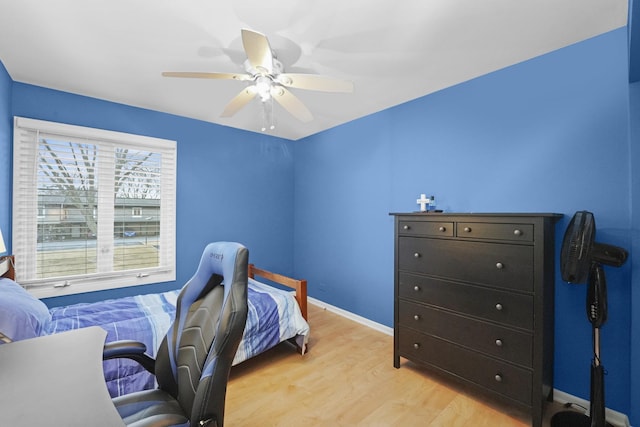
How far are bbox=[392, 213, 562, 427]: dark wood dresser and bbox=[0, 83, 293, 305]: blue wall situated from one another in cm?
229

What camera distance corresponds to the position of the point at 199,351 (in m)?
1.16

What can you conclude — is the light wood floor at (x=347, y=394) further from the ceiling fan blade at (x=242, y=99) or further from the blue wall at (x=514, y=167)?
the ceiling fan blade at (x=242, y=99)

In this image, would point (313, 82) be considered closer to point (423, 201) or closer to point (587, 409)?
point (423, 201)

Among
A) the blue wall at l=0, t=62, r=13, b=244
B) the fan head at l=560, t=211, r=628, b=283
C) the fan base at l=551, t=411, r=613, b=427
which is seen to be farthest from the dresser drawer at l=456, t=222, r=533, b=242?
the blue wall at l=0, t=62, r=13, b=244

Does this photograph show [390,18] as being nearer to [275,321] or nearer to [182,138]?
[275,321]

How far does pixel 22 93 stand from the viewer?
2.52 m

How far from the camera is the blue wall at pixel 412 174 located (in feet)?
5.96

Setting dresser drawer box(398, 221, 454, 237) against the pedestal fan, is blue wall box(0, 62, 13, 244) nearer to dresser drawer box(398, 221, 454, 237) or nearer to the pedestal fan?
dresser drawer box(398, 221, 454, 237)

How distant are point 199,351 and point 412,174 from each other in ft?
8.17

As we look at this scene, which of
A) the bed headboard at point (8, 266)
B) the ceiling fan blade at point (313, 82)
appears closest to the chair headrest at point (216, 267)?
the ceiling fan blade at point (313, 82)

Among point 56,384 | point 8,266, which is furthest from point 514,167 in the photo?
point 8,266

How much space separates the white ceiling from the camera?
1616 millimetres

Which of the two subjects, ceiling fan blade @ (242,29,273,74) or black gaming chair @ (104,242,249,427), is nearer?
black gaming chair @ (104,242,249,427)

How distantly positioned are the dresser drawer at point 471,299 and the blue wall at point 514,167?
493 mm
